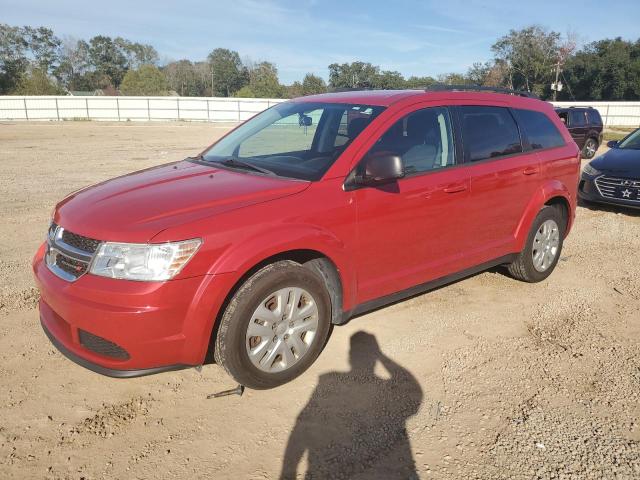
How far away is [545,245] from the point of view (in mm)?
5207

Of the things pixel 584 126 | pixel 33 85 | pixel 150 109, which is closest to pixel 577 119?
pixel 584 126

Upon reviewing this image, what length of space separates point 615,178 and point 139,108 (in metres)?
34.3

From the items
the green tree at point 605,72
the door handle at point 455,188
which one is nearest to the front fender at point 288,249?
the door handle at point 455,188

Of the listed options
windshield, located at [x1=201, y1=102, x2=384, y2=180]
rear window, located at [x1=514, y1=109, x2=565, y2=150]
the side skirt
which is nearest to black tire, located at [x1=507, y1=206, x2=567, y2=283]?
the side skirt

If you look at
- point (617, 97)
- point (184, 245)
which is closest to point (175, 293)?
point (184, 245)

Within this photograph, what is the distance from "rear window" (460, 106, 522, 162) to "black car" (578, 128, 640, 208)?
15.0 ft

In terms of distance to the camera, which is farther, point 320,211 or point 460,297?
point 460,297

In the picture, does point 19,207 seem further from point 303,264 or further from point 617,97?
point 617,97

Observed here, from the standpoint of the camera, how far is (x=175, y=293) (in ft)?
9.07

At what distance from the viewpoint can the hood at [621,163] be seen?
8.22 meters

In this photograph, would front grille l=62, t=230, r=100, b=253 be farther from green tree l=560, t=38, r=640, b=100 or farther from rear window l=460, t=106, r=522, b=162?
green tree l=560, t=38, r=640, b=100

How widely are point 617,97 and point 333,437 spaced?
210 ft

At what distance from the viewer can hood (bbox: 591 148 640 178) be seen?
822 cm

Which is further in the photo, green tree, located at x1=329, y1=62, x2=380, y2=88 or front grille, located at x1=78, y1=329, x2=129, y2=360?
green tree, located at x1=329, y1=62, x2=380, y2=88
